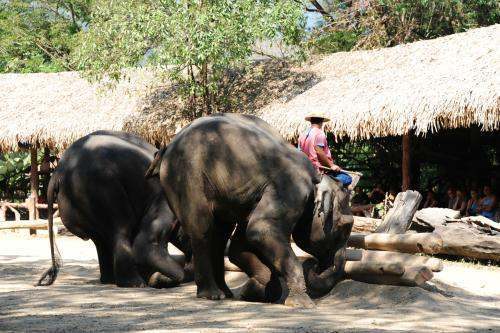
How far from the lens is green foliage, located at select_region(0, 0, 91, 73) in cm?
3172

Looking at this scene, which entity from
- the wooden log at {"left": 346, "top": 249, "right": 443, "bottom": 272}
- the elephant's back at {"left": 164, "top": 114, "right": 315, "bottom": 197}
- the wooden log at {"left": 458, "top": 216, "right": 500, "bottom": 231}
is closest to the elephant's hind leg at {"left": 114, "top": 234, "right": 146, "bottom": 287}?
the elephant's back at {"left": 164, "top": 114, "right": 315, "bottom": 197}

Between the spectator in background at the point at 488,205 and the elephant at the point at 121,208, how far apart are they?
275 inches

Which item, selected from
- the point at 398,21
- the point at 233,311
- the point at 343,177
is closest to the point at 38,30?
the point at 398,21

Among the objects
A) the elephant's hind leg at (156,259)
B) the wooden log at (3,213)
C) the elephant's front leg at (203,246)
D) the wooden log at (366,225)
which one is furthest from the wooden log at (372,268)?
the wooden log at (3,213)

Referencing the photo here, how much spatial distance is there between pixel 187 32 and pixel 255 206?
9.75 meters

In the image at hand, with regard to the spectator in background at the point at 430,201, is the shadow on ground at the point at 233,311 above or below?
below

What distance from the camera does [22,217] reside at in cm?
2375

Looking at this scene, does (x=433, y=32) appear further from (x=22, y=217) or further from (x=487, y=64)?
(x=22, y=217)

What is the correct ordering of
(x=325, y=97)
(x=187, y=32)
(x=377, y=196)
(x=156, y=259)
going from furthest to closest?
(x=377, y=196), (x=325, y=97), (x=187, y=32), (x=156, y=259)

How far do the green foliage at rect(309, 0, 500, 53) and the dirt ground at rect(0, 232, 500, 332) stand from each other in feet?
47.5

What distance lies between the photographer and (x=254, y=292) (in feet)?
28.1

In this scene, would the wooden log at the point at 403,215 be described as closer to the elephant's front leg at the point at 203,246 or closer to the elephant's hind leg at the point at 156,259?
the elephant's hind leg at the point at 156,259

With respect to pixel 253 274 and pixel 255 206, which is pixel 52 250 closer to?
pixel 253 274

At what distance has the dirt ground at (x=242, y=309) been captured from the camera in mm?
6578
